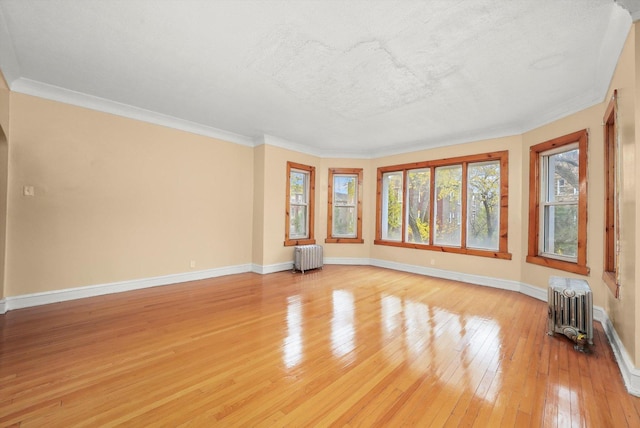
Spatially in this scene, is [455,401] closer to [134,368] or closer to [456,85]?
[134,368]

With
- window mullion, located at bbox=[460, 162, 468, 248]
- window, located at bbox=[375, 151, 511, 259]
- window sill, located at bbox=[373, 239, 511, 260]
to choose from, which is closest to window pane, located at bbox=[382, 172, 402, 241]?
window, located at bbox=[375, 151, 511, 259]

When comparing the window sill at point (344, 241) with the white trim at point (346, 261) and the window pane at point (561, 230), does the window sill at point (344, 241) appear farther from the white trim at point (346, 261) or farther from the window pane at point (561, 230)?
the window pane at point (561, 230)

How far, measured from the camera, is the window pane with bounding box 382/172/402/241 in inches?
241

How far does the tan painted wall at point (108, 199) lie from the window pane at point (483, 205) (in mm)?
4631

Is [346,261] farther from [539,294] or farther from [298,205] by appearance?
[539,294]

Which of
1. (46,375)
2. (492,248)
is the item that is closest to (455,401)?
(46,375)

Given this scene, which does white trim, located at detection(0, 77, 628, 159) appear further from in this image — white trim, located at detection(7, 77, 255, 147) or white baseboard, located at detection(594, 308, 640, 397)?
white baseboard, located at detection(594, 308, 640, 397)

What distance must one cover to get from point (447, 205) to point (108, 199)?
5895mm

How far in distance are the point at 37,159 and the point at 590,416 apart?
5846mm

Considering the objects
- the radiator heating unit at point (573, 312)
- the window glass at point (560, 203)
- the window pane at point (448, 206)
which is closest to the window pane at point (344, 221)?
the window pane at point (448, 206)

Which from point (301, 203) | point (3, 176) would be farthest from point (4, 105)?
point (301, 203)

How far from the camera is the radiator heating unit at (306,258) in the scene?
5452 millimetres

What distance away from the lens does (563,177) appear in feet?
12.6

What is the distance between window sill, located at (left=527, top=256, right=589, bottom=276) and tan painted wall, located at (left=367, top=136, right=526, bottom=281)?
A: 0.31 metres
